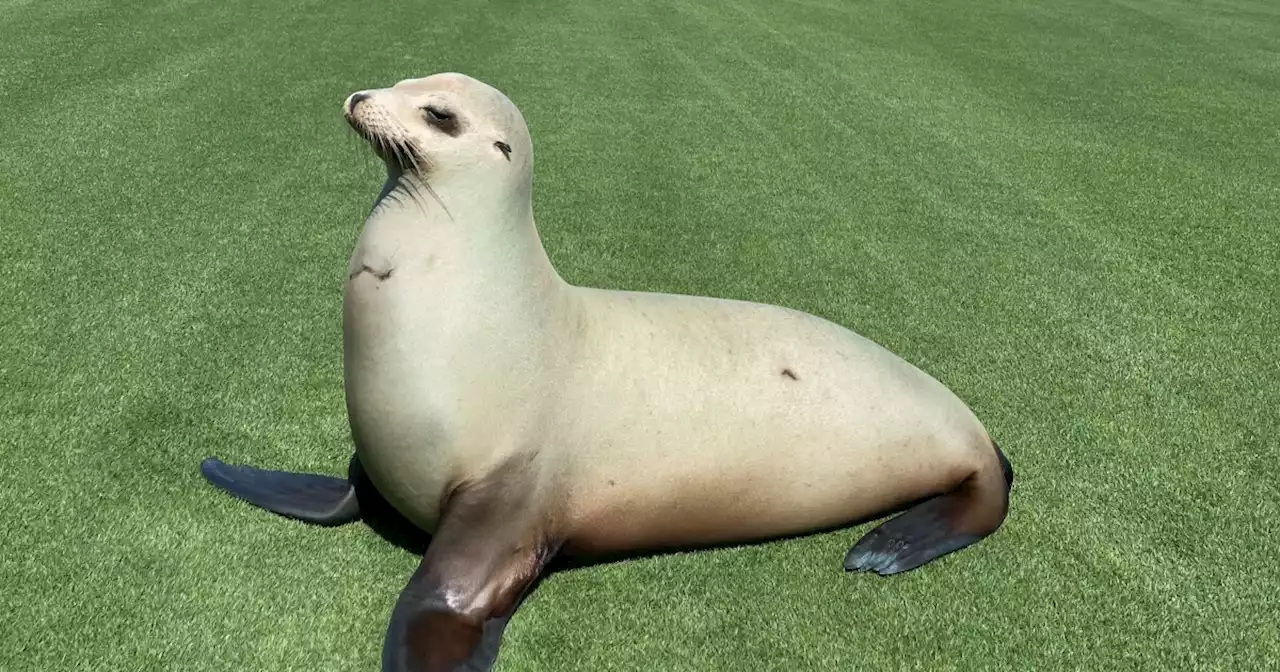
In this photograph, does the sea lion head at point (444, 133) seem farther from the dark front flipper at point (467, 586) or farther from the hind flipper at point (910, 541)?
the hind flipper at point (910, 541)

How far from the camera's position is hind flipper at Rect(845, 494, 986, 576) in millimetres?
2465

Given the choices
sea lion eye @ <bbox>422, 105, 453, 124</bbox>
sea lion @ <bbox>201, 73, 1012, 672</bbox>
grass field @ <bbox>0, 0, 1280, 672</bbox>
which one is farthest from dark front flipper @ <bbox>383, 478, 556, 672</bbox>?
sea lion eye @ <bbox>422, 105, 453, 124</bbox>

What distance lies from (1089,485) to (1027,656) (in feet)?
2.78

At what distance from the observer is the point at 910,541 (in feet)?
8.28

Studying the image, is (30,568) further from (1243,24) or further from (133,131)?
(1243,24)

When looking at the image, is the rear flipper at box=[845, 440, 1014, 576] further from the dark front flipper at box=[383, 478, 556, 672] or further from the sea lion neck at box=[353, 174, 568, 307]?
the sea lion neck at box=[353, 174, 568, 307]

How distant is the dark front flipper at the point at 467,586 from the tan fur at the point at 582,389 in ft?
0.18

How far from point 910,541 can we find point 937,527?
0.34ft

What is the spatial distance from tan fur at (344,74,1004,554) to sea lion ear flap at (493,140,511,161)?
0.02 metres

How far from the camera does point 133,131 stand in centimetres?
538

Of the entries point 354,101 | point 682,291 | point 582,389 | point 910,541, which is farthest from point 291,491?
point 682,291

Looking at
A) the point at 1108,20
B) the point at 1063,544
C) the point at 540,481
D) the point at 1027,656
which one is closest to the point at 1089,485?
the point at 1063,544

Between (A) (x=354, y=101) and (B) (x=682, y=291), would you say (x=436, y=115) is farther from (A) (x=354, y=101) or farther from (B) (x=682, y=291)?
(B) (x=682, y=291)

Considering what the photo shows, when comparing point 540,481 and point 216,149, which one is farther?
point 216,149
